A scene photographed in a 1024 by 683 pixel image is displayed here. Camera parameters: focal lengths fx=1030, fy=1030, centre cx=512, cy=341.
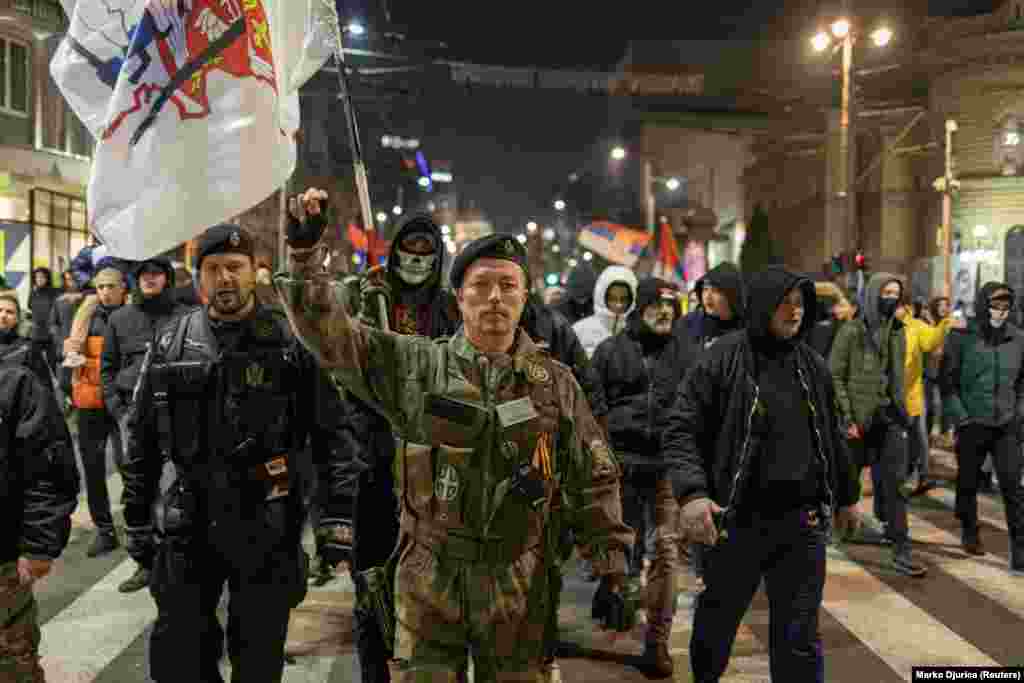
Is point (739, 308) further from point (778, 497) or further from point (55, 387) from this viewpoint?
point (55, 387)

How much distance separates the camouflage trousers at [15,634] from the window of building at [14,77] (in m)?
22.8

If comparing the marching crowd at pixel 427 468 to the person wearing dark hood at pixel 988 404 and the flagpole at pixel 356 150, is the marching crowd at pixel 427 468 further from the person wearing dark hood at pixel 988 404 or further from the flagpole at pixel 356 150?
the person wearing dark hood at pixel 988 404

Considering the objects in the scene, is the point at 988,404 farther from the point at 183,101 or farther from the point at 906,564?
the point at 183,101

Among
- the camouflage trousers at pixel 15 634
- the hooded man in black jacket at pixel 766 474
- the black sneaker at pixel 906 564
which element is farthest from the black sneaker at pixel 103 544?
the black sneaker at pixel 906 564

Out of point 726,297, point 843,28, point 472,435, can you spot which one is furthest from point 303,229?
point 843,28

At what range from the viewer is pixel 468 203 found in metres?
197

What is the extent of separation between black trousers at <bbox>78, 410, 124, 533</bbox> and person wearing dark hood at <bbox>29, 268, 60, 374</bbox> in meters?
1.70

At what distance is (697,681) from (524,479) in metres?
2.27

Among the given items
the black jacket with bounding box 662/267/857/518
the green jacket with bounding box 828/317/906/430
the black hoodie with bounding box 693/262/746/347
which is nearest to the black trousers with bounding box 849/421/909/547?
the green jacket with bounding box 828/317/906/430

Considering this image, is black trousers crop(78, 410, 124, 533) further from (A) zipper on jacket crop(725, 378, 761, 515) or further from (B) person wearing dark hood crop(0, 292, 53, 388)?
(A) zipper on jacket crop(725, 378, 761, 515)

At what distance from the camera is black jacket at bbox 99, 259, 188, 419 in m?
7.51

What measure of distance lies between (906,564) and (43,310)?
1103cm

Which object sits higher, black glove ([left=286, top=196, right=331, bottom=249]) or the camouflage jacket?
black glove ([left=286, top=196, right=331, bottom=249])

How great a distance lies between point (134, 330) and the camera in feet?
24.9
